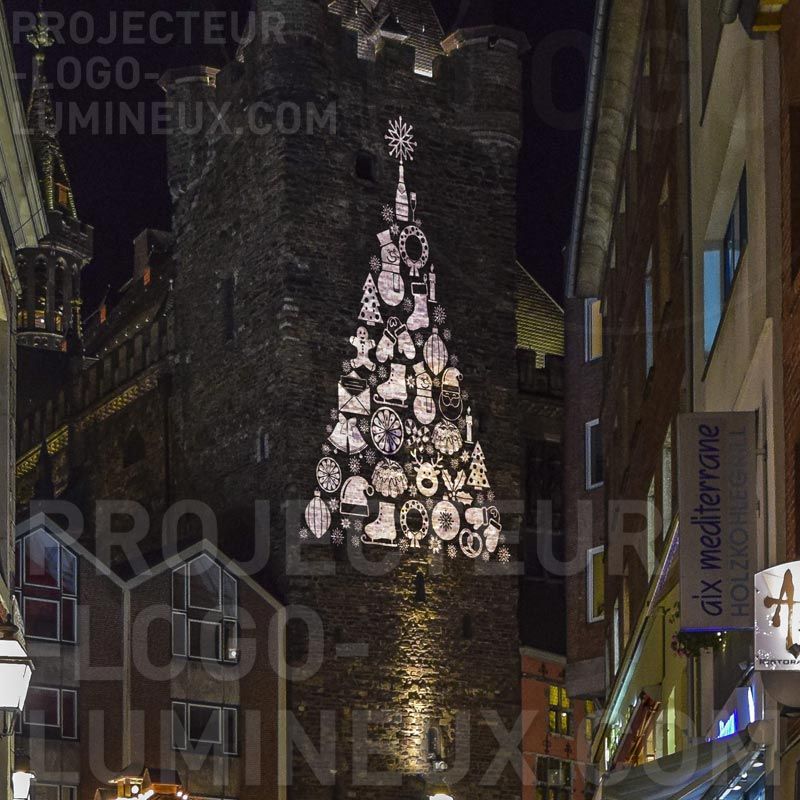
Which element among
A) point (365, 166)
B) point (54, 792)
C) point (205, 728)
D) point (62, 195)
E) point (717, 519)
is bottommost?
point (54, 792)

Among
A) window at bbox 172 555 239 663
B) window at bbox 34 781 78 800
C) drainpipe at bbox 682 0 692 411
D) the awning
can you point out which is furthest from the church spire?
the awning

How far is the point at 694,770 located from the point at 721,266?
5.29 meters

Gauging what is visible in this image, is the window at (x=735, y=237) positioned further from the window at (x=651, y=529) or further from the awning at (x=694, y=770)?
the window at (x=651, y=529)

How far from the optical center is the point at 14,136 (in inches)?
834

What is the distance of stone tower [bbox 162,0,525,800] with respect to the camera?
47031 millimetres

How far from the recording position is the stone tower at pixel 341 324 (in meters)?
47.0

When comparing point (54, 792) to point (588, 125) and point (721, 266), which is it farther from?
point (721, 266)

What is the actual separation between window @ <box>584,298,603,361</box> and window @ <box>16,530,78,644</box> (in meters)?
12.6

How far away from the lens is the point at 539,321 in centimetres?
6144

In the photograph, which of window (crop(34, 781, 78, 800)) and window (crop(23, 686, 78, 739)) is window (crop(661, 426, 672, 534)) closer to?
window (crop(34, 781, 78, 800))

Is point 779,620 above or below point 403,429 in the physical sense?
below

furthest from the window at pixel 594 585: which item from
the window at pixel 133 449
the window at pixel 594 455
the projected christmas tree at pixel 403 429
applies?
the window at pixel 133 449

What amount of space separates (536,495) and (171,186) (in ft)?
37.9

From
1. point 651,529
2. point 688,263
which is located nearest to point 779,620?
point 688,263
